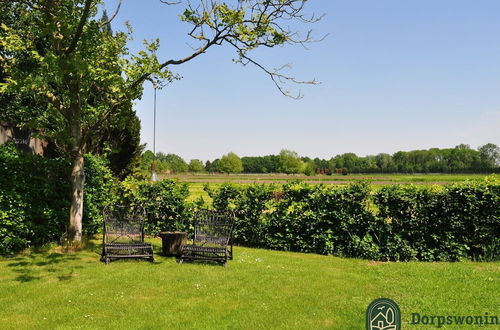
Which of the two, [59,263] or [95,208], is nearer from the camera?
[59,263]

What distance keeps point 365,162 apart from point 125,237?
563 ft

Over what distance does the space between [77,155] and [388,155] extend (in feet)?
580

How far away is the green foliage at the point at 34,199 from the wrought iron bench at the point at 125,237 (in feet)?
4.72

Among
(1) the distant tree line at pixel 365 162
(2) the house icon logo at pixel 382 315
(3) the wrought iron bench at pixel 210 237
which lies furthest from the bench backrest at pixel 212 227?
(1) the distant tree line at pixel 365 162

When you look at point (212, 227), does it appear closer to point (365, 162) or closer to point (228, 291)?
point (228, 291)

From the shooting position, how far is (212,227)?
9078 millimetres

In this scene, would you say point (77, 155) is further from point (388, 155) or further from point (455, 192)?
point (388, 155)

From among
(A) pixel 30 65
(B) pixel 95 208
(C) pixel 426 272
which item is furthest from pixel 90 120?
(C) pixel 426 272

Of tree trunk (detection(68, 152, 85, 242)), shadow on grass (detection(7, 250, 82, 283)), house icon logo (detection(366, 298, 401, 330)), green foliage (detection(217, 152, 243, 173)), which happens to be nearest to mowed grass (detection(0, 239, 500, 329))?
shadow on grass (detection(7, 250, 82, 283))

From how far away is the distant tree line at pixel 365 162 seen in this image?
123 m

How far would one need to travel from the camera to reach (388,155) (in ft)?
565

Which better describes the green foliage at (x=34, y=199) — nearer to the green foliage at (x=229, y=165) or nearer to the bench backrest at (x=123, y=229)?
the bench backrest at (x=123, y=229)

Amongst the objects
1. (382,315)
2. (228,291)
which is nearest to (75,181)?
(228,291)

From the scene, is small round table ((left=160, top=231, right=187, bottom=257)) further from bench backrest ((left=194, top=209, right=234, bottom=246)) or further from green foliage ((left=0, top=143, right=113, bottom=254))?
green foliage ((left=0, top=143, right=113, bottom=254))
